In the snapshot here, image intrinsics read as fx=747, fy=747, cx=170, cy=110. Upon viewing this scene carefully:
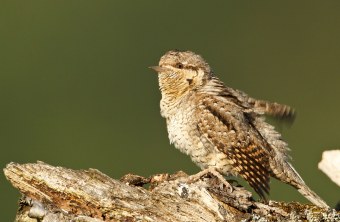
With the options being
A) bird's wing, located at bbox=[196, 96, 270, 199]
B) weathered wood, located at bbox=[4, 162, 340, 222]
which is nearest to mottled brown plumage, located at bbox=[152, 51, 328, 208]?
bird's wing, located at bbox=[196, 96, 270, 199]

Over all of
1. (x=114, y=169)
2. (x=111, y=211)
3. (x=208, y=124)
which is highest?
(x=208, y=124)

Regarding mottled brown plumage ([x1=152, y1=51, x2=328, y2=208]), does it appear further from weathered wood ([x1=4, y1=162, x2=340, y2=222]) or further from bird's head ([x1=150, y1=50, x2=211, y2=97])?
weathered wood ([x1=4, y1=162, x2=340, y2=222])

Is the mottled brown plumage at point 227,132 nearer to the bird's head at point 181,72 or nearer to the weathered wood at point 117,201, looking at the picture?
the bird's head at point 181,72

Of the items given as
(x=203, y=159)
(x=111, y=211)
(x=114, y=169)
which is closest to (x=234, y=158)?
(x=203, y=159)

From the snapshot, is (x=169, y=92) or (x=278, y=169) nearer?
(x=278, y=169)

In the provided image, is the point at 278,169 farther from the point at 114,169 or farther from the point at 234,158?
the point at 114,169

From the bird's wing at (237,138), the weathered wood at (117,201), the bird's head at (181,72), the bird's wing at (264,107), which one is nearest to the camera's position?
the weathered wood at (117,201)

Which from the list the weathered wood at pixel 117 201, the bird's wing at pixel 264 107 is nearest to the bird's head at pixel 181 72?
the bird's wing at pixel 264 107
